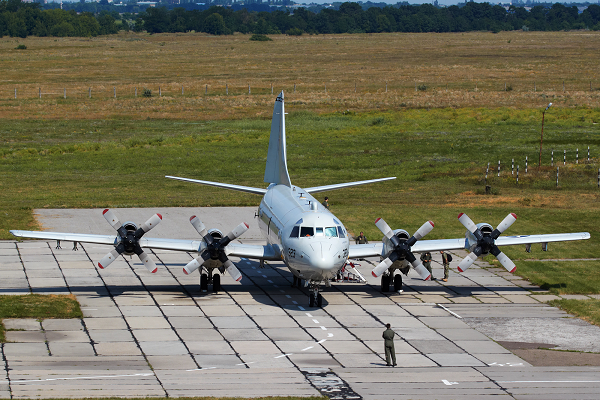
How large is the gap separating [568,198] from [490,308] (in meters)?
28.2

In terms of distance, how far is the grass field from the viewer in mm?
54784

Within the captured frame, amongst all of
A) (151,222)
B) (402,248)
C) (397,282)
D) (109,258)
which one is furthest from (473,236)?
(109,258)

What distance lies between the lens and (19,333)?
28750 millimetres

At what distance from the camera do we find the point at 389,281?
118 feet

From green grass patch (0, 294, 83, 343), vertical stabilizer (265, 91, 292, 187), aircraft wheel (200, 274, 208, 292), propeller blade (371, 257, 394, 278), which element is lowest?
green grass patch (0, 294, 83, 343)

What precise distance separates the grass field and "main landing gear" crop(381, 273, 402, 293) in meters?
7.39

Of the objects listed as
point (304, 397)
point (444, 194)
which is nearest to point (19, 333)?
point (304, 397)

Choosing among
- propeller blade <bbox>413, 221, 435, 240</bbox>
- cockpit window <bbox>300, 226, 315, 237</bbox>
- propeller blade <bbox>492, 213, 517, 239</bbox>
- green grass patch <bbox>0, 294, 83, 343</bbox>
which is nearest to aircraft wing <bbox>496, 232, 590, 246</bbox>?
propeller blade <bbox>492, 213, 517, 239</bbox>

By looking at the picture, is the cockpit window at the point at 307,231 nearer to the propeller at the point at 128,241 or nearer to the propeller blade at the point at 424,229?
the propeller blade at the point at 424,229

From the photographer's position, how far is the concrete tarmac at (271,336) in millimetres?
23750

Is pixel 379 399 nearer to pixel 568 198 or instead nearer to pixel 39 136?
pixel 568 198

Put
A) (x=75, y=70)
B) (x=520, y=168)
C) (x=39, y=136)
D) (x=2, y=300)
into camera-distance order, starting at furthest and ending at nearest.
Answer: (x=75, y=70) → (x=39, y=136) → (x=520, y=168) → (x=2, y=300)

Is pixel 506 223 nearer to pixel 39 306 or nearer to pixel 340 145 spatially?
pixel 39 306

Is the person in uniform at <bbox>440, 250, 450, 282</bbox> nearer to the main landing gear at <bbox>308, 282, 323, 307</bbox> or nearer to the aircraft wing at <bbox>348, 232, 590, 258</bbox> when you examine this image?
the aircraft wing at <bbox>348, 232, 590, 258</bbox>
